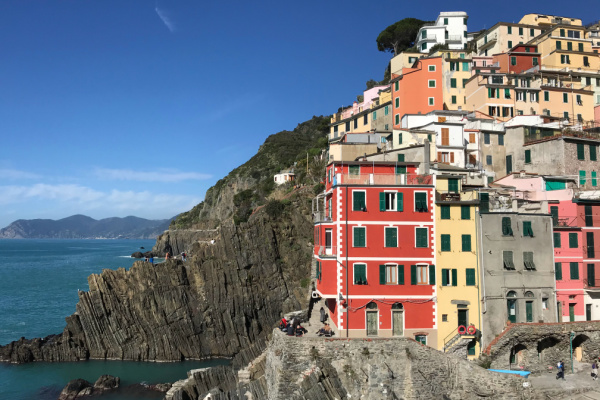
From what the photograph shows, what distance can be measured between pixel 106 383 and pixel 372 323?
23533 mm

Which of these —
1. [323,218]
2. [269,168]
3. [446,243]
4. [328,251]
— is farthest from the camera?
[269,168]

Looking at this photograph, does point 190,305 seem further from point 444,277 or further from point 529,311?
point 529,311

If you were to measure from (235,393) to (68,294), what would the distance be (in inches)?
2497

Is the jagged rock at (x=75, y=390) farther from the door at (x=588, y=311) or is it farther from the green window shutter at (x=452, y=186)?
the door at (x=588, y=311)

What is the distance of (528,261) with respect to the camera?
3059 centimetres

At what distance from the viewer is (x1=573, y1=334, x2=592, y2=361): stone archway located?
100 feet

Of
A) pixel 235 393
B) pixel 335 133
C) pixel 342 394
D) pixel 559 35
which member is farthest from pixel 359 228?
pixel 559 35

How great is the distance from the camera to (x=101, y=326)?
4691 cm

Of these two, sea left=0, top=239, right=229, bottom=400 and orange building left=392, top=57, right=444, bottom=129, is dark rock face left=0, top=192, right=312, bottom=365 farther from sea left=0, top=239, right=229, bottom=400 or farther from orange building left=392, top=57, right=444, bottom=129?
orange building left=392, top=57, right=444, bottom=129

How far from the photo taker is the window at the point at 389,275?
97.0ft

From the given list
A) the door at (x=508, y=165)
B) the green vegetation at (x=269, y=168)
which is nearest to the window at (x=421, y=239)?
the door at (x=508, y=165)

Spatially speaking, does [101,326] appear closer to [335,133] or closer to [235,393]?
[235,393]

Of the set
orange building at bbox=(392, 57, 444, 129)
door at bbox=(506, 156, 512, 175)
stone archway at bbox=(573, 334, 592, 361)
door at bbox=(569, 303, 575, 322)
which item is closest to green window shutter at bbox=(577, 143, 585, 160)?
door at bbox=(506, 156, 512, 175)

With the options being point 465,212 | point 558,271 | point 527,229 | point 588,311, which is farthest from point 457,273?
point 588,311
